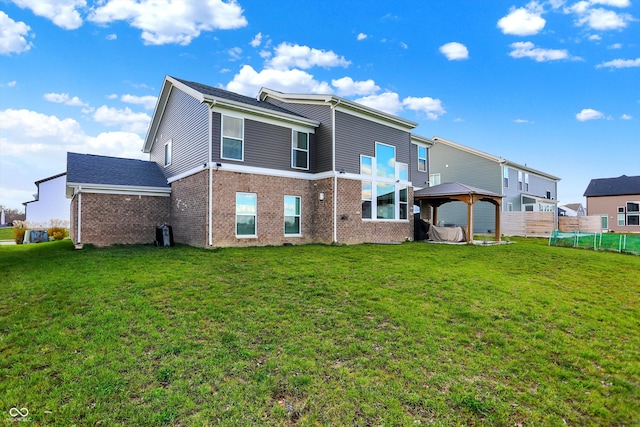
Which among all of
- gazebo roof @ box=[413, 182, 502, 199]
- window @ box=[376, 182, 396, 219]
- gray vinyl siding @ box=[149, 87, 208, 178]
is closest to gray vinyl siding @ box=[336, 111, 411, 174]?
window @ box=[376, 182, 396, 219]

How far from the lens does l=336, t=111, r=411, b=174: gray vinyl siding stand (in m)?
15.2

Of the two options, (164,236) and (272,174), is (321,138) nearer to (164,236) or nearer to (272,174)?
(272,174)

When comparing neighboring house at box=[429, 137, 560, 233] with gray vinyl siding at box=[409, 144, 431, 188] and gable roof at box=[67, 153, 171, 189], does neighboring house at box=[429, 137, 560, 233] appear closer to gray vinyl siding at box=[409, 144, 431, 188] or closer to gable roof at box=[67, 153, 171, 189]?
gray vinyl siding at box=[409, 144, 431, 188]

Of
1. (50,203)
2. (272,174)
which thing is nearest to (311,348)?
(272,174)

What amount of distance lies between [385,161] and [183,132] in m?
9.80

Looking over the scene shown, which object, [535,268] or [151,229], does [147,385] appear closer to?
[535,268]

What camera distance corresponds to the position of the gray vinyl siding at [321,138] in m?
15.1

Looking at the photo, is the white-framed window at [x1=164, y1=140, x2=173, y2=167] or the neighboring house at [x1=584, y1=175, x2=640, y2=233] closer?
the white-framed window at [x1=164, y1=140, x2=173, y2=167]

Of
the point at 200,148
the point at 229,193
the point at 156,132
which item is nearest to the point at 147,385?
the point at 229,193

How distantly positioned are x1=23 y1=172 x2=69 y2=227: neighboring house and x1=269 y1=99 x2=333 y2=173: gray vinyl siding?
31.6 metres

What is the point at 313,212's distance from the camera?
51.1 ft

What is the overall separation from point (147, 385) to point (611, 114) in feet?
104

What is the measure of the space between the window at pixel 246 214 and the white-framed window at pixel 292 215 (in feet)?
4.91

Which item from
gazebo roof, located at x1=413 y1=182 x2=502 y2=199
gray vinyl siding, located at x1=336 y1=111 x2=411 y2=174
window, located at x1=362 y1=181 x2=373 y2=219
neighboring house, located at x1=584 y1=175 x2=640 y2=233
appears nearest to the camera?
gray vinyl siding, located at x1=336 y1=111 x2=411 y2=174
